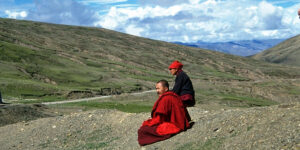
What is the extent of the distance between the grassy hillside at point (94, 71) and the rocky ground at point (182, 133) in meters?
42.4

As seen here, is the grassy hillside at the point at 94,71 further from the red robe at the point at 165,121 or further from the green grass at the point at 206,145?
the green grass at the point at 206,145

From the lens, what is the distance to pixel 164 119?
16859 millimetres

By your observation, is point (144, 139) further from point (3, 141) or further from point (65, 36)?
point (65, 36)

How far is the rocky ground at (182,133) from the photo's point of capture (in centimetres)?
1354

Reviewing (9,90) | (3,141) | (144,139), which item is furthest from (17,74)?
(144,139)

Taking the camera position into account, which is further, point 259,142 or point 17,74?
point 17,74

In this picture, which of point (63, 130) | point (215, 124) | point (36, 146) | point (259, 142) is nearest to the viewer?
point (259, 142)

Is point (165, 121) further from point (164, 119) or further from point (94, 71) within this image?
point (94, 71)

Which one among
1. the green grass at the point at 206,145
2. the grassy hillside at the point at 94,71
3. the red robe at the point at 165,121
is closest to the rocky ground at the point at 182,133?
the green grass at the point at 206,145

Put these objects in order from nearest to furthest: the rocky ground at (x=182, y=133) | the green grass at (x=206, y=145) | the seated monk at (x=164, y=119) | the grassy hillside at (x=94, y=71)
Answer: the rocky ground at (x=182, y=133)
the green grass at (x=206, y=145)
the seated monk at (x=164, y=119)
the grassy hillside at (x=94, y=71)

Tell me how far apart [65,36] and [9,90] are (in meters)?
119

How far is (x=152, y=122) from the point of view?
1695cm

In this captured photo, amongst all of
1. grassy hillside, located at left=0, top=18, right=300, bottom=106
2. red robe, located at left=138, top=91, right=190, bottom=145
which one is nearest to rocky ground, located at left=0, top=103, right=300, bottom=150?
red robe, located at left=138, top=91, right=190, bottom=145

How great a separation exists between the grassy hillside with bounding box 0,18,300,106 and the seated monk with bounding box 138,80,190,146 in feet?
169
